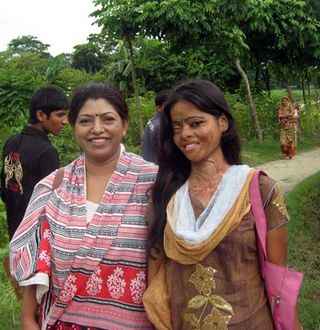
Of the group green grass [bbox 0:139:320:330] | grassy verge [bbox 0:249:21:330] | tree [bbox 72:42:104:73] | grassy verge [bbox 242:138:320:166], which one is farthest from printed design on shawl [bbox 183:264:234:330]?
tree [bbox 72:42:104:73]

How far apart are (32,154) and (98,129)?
4.17ft

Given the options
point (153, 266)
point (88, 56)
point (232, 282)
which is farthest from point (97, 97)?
point (88, 56)

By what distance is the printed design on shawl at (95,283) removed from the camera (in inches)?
71.1

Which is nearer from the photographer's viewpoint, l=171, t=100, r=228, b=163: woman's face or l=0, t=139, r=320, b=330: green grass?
l=171, t=100, r=228, b=163: woman's face

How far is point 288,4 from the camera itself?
6441 mm

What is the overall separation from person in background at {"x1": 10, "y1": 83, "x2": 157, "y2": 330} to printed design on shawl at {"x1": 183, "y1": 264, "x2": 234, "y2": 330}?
204 millimetres

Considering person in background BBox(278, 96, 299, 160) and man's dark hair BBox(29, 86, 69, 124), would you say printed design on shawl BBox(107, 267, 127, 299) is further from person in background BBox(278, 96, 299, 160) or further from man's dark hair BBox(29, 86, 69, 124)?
person in background BBox(278, 96, 299, 160)

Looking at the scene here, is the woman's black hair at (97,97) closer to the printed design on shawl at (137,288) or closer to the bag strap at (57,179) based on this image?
the bag strap at (57,179)

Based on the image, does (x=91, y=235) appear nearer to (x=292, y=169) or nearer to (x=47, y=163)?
(x=47, y=163)

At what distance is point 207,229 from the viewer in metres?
1.65

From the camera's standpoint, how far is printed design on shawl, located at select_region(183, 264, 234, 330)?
5.55ft

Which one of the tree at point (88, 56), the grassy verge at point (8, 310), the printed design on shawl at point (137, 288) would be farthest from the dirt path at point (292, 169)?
the tree at point (88, 56)

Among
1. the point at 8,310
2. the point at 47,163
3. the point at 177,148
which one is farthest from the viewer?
the point at 8,310

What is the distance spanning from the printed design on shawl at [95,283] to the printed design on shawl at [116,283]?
3 centimetres
